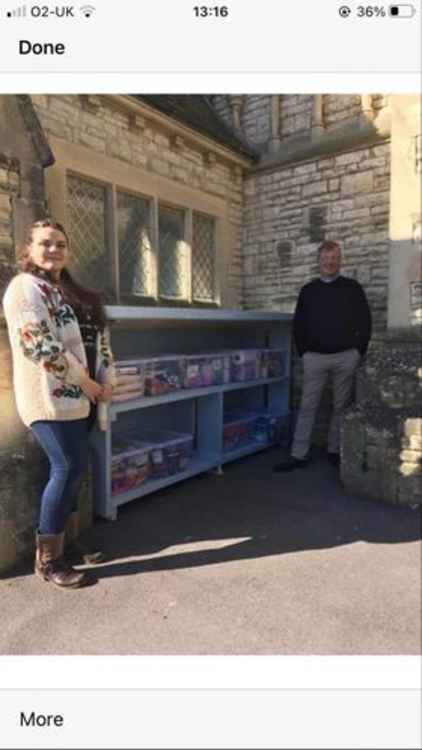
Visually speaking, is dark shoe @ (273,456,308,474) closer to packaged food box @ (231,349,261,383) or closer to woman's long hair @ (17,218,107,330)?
packaged food box @ (231,349,261,383)

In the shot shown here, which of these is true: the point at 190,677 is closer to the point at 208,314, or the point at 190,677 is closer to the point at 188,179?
the point at 208,314

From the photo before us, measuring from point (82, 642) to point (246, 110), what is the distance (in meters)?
4.14

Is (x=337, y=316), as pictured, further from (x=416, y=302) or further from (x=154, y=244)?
(x=154, y=244)

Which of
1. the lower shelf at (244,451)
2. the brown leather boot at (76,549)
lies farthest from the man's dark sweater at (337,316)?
the brown leather boot at (76,549)

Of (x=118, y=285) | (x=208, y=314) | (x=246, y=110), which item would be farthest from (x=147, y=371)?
(x=246, y=110)

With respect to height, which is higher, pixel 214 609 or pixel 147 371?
pixel 147 371

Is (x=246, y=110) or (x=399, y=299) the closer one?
(x=399, y=299)

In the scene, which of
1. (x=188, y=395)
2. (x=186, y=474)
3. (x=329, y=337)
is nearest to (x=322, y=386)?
(x=329, y=337)

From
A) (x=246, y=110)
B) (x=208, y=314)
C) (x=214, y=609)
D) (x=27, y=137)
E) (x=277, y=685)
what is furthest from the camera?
(x=246, y=110)

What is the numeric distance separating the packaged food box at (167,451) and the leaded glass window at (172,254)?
1.13 m

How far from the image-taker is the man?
2.84 meters

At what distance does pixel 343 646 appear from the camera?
1.30m

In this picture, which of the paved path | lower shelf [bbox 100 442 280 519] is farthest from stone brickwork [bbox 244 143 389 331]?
the paved path

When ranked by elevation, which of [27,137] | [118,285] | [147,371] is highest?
[27,137]
